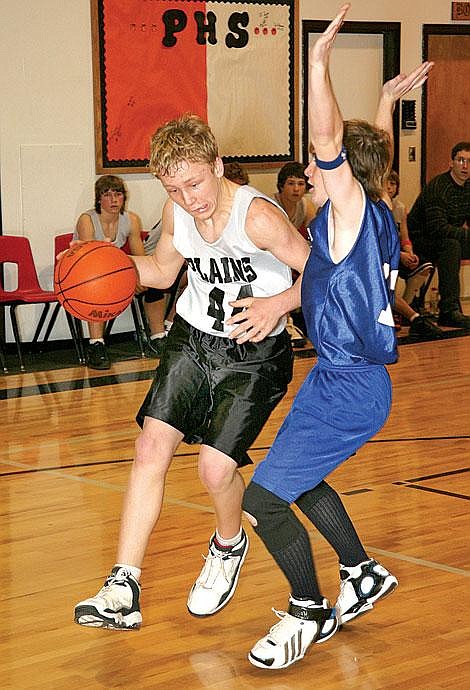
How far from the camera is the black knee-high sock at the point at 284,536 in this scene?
3.27m

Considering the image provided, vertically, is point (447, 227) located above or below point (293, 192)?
below

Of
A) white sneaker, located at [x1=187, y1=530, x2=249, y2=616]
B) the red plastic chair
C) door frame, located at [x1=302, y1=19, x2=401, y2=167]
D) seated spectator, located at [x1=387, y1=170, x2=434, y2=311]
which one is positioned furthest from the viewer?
door frame, located at [x1=302, y1=19, x2=401, y2=167]

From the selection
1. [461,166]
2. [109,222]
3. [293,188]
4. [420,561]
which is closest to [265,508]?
[420,561]

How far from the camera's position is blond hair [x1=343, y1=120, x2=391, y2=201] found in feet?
10.5

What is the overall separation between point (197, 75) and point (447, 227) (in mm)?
2472

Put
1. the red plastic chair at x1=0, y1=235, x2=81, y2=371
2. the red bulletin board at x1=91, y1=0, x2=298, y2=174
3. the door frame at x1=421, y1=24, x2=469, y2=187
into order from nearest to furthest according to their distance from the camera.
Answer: the red plastic chair at x1=0, y1=235, x2=81, y2=371
the red bulletin board at x1=91, y1=0, x2=298, y2=174
the door frame at x1=421, y1=24, x2=469, y2=187

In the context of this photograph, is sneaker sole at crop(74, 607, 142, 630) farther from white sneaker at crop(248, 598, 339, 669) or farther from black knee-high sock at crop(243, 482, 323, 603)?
black knee-high sock at crop(243, 482, 323, 603)

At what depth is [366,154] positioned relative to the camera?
10.5 ft

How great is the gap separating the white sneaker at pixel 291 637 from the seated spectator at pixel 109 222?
19.2 feet

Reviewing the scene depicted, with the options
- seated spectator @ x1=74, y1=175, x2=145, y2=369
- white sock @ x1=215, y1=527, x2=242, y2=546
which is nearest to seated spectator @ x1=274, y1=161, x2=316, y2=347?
seated spectator @ x1=74, y1=175, x2=145, y2=369

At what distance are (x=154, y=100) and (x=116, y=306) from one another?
21.0 ft

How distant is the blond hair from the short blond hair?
1.50ft

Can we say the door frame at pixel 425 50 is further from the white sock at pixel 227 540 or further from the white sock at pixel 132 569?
the white sock at pixel 132 569

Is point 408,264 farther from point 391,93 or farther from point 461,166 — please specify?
point 391,93
